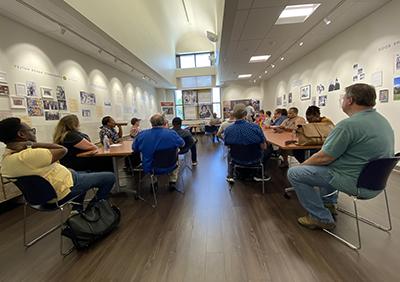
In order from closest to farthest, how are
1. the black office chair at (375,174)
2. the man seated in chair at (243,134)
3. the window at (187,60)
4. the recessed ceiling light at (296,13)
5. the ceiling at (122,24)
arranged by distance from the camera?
the black office chair at (375,174), the man seated in chair at (243,134), the ceiling at (122,24), the recessed ceiling light at (296,13), the window at (187,60)

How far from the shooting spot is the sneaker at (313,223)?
2.13 m

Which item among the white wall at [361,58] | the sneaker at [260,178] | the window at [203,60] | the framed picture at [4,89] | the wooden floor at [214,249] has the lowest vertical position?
the wooden floor at [214,249]

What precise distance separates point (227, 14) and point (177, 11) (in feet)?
24.4

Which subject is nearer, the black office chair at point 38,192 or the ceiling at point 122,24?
the black office chair at point 38,192

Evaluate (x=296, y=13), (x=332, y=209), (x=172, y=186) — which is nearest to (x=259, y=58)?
(x=296, y=13)

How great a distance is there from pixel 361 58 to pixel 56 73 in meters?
6.61

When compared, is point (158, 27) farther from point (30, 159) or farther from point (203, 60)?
point (30, 159)

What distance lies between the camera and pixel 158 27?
9023mm

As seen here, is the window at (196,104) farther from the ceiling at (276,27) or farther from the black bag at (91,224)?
the black bag at (91,224)

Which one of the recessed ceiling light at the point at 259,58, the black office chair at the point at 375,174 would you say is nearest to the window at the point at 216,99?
the recessed ceiling light at the point at 259,58

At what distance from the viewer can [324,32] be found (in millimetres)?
5359

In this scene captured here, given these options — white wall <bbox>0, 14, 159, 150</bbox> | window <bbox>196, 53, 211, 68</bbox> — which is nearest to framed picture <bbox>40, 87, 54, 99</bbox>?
white wall <bbox>0, 14, 159, 150</bbox>

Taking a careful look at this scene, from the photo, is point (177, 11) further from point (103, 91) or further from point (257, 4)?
point (257, 4)

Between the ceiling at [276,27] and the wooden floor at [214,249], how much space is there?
10.9 ft
